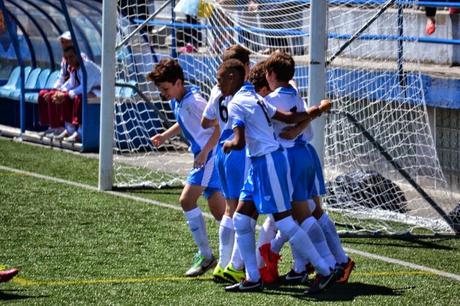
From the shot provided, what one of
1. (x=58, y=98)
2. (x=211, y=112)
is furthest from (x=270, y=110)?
(x=58, y=98)

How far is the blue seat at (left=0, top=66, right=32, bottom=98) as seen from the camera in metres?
19.1

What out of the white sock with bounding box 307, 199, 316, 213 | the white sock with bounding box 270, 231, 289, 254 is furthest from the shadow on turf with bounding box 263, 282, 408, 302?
the white sock with bounding box 307, 199, 316, 213

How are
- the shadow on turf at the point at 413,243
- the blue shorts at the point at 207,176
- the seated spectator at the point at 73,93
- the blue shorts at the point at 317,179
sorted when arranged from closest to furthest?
the blue shorts at the point at 317,179
the blue shorts at the point at 207,176
the shadow on turf at the point at 413,243
the seated spectator at the point at 73,93

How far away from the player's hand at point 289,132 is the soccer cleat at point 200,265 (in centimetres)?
115

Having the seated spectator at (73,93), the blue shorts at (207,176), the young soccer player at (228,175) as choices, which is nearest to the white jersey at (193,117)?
the blue shorts at (207,176)

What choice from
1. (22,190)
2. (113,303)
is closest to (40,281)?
(113,303)

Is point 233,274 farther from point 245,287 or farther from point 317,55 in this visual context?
point 317,55

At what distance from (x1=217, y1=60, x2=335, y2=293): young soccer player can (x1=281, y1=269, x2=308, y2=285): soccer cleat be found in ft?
1.30

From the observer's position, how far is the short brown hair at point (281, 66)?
29.2 feet

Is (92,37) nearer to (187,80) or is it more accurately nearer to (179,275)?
(187,80)

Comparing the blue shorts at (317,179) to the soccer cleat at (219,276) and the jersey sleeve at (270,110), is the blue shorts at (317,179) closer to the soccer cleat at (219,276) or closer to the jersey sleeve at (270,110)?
the jersey sleeve at (270,110)

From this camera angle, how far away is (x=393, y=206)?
12555 millimetres

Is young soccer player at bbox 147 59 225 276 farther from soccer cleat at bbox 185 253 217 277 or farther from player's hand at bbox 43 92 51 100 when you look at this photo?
player's hand at bbox 43 92 51 100

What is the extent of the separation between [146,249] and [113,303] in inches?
84.0
